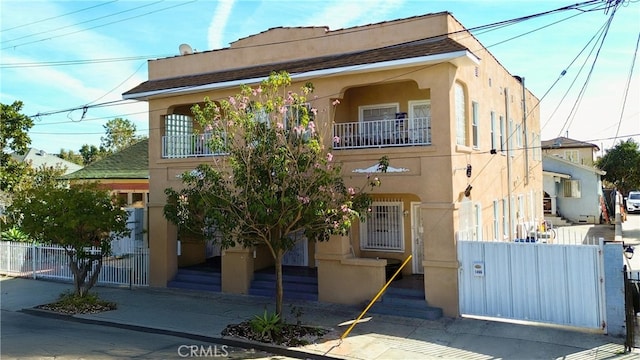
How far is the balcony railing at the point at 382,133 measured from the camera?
39.8ft

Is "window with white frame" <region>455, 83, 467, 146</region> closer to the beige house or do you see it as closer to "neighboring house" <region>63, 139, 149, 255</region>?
A: the beige house

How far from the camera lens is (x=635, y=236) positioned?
23.7 metres

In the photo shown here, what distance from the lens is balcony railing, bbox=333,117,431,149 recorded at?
12.1 meters

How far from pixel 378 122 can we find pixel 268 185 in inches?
182

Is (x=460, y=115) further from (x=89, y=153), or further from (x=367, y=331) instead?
(x=89, y=153)

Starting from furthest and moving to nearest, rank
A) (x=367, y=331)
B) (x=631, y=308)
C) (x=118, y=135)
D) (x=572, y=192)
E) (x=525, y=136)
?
1. (x=118, y=135)
2. (x=572, y=192)
3. (x=525, y=136)
4. (x=367, y=331)
5. (x=631, y=308)

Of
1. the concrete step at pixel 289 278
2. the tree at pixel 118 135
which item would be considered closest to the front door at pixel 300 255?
the concrete step at pixel 289 278

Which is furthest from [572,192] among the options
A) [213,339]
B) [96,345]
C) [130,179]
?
[96,345]

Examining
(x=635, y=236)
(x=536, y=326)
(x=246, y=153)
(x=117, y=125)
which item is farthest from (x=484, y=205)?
(x=117, y=125)

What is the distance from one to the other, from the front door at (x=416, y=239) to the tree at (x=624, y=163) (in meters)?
32.4

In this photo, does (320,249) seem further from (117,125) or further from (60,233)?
(117,125)

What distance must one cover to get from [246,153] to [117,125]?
49745 millimetres

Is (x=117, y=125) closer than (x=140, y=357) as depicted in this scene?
No

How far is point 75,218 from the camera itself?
38.3 feet
